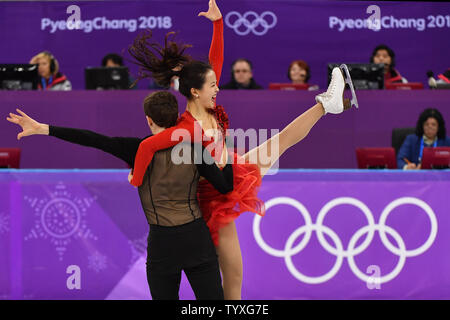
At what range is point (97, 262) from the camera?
4980mm

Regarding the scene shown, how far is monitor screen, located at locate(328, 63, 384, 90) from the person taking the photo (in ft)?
23.3

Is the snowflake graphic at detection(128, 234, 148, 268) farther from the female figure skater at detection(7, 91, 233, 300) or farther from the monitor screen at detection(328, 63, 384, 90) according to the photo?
the monitor screen at detection(328, 63, 384, 90)

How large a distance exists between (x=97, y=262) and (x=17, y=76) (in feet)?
9.53

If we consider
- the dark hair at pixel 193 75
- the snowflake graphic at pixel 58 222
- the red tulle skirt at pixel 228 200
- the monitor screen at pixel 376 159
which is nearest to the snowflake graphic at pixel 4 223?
the snowflake graphic at pixel 58 222

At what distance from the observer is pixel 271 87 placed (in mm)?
7344

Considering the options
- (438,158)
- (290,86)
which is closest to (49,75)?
(290,86)

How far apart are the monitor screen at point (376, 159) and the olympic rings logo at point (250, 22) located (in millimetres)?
4166

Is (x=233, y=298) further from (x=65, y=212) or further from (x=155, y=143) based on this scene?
(x=65, y=212)

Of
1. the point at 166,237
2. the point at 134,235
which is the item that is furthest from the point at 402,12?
the point at 166,237

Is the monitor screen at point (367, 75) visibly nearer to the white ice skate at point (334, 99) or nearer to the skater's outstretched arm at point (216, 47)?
the white ice skate at point (334, 99)

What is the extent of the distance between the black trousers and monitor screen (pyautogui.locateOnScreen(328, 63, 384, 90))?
440 centimetres

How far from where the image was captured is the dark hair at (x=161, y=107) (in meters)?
3.06

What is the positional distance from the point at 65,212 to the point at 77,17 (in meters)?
5.03

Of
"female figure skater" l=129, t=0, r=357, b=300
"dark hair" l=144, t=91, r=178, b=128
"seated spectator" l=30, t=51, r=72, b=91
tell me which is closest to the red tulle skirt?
"female figure skater" l=129, t=0, r=357, b=300
